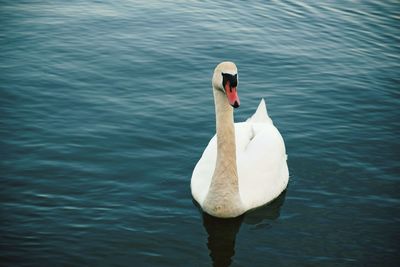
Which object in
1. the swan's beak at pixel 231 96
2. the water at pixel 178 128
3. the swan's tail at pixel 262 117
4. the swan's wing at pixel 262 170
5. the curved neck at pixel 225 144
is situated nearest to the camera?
the swan's beak at pixel 231 96

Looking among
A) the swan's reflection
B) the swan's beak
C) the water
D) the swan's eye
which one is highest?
the swan's eye

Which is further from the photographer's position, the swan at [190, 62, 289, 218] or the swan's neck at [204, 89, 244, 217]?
the swan's neck at [204, 89, 244, 217]

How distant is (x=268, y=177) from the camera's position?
436 inches

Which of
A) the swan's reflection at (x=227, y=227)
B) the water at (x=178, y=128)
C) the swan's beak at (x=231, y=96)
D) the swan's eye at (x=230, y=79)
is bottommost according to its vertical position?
the swan's reflection at (x=227, y=227)

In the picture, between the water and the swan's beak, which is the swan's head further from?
the water

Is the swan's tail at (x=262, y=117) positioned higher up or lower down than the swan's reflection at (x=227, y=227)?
higher up

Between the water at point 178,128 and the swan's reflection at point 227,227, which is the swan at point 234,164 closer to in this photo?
the swan's reflection at point 227,227

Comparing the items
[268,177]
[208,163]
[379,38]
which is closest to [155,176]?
[208,163]

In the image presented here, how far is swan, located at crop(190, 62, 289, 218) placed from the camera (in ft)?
33.3

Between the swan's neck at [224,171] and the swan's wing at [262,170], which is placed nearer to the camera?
the swan's neck at [224,171]

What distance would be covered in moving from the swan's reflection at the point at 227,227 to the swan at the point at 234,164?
127mm

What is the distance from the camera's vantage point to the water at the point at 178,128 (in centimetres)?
1008

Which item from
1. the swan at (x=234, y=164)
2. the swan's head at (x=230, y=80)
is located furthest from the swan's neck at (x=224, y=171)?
the swan's head at (x=230, y=80)

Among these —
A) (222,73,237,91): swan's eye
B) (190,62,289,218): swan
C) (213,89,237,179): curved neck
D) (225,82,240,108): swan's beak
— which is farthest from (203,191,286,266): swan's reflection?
Answer: (222,73,237,91): swan's eye
